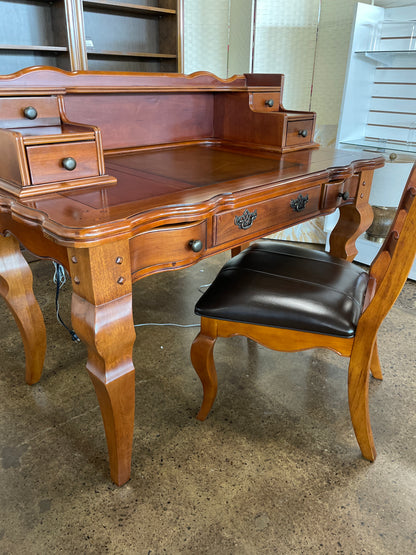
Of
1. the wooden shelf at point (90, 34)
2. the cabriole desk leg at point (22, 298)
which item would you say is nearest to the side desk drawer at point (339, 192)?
the cabriole desk leg at point (22, 298)

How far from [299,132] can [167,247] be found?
0.93m

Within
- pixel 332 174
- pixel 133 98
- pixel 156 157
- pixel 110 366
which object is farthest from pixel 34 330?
pixel 332 174

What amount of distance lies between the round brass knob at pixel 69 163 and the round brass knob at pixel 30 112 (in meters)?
0.29

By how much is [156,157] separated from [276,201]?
517mm

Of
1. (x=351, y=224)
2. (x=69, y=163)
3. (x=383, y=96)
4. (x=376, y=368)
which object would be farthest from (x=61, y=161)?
(x=383, y=96)

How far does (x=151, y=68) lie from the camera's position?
3.54 metres

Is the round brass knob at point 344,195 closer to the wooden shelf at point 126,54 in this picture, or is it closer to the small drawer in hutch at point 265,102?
the small drawer in hutch at point 265,102

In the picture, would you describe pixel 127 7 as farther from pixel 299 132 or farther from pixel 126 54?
pixel 299 132

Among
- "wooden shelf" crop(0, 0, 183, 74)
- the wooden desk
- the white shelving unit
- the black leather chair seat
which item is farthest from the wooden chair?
"wooden shelf" crop(0, 0, 183, 74)

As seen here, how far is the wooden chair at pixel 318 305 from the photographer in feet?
3.80

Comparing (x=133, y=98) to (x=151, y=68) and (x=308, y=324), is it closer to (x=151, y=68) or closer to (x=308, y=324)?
(x=308, y=324)

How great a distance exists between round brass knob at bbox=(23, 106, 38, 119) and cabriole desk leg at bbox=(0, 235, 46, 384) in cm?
38

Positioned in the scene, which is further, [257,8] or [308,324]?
[257,8]

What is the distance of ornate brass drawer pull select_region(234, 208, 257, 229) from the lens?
120 cm
